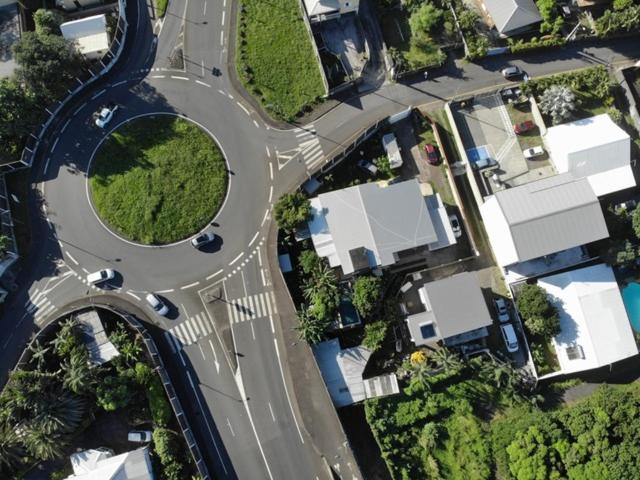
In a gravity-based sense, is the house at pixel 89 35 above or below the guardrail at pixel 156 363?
above

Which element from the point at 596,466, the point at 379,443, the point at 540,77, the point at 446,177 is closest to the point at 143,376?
the point at 379,443

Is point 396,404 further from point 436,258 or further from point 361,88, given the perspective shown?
point 361,88

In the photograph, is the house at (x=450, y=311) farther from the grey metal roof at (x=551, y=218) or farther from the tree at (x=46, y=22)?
the tree at (x=46, y=22)

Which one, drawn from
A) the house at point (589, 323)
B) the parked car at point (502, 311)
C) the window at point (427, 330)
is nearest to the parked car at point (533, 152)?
the house at point (589, 323)

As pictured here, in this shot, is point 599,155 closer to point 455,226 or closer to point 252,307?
point 455,226

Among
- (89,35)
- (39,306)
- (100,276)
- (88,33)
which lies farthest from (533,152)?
(39,306)

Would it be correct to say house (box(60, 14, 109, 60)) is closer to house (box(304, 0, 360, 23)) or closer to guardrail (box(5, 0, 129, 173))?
guardrail (box(5, 0, 129, 173))

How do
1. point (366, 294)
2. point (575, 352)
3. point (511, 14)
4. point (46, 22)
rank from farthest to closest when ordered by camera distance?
point (511, 14)
point (46, 22)
point (575, 352)
point (366, 294)
